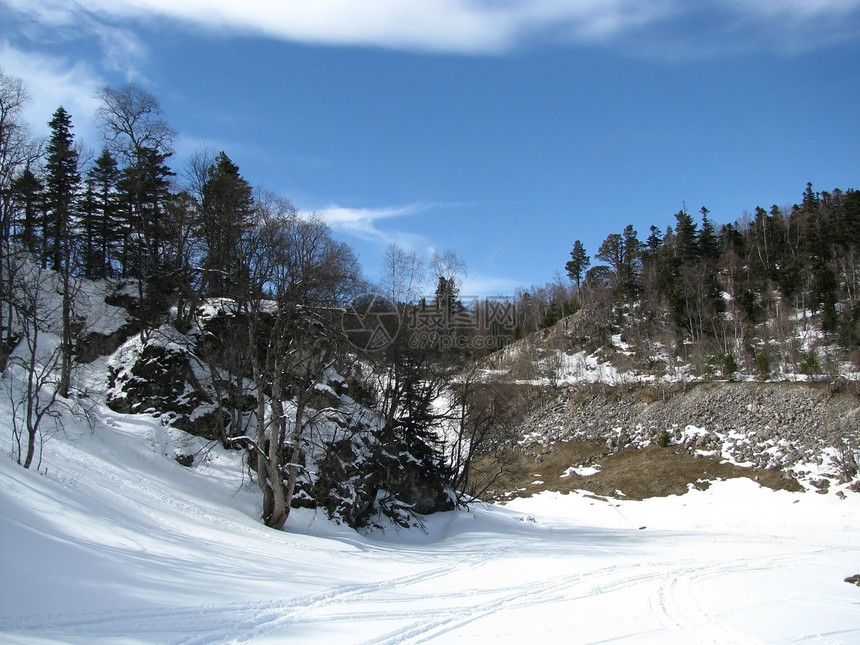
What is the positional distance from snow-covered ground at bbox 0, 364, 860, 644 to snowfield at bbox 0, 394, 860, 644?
2.1 inches

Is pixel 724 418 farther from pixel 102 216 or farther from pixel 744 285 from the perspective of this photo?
pixel 102 216

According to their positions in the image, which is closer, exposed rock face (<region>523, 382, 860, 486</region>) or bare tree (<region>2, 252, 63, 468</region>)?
bare tree (<region>2, 252, 63, 468</region>)

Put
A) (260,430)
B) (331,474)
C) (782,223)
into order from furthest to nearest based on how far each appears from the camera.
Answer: (782,223), (331,474), (260,430)

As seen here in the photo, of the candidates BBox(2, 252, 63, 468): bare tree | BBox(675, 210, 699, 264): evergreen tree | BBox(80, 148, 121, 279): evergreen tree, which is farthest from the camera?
BBox(675, 210, 699, 264): evergreen tree

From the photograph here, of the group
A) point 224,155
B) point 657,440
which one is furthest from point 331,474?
point 657,440

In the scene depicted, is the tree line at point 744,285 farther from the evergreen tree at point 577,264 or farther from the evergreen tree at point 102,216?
the evergreen tree at point 102,216

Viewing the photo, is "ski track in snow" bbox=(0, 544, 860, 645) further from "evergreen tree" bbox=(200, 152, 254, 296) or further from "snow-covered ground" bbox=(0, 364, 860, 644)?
"evergreen tree" bbox=(200, 152, 254, 296)

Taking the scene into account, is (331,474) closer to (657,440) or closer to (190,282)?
(190,282)

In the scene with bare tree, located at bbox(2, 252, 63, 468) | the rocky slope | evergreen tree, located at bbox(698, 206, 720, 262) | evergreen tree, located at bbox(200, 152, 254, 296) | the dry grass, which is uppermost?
evergreen tree, located at bbox(698, 206, 720, 262)

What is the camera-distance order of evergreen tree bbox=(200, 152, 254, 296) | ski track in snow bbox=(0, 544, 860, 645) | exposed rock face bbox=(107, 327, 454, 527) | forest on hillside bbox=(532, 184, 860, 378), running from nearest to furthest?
1. ski track in snow bbox=(0, 544, 860, 645)
2. exposed rock face bbox=(107, 327, 454, 527)
3. evergreen tree bbox=(200, 152, 254, 296)
4. forest on hillside bbox=(532, 184, 860, 378)

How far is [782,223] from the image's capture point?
80.9 m

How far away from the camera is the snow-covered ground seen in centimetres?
711

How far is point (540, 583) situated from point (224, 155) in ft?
105

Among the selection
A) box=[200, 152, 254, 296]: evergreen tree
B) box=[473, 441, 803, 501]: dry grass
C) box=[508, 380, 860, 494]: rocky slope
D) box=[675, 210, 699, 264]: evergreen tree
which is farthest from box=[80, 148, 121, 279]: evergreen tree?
box=[675, 210, 699, 264]: evergreen tree
